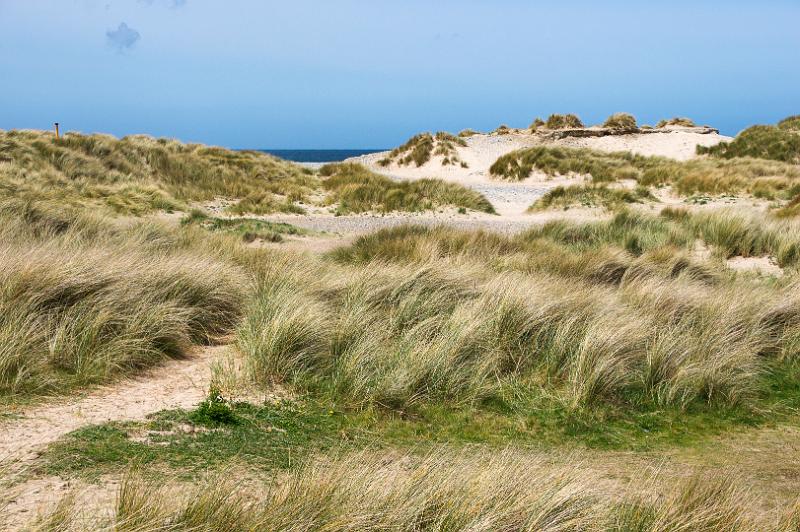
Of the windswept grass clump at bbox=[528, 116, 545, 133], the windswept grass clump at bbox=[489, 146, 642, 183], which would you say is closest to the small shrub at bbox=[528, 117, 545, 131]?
the windswept grass clump at bbox=[528, 116, 545, 133]

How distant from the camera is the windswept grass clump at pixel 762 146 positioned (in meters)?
31.4

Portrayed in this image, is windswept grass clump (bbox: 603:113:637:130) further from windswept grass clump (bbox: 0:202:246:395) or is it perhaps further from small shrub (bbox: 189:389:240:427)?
small shrub (bbox: 189:389:240:427)

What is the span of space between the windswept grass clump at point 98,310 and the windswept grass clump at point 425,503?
6.30ft

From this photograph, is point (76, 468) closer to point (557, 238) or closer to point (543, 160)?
point (557, 238)

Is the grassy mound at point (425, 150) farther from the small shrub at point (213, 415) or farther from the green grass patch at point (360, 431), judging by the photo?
the small shrub at point (213, 415)

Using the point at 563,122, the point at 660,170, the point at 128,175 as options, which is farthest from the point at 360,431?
the point at 563,122

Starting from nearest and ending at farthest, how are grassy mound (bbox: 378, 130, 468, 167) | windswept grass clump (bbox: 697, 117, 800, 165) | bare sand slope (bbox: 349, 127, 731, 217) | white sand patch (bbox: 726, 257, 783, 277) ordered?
white sand patch (bbox: 726, 257, 783, 277) < bare sand slope (bbox: 349, 127, 731, 217) < windswept grass clump (bbox: 697, 117, 800, 165) < grassy mound (bbox: 378, 130, 468, 167)

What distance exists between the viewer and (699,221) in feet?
40.9

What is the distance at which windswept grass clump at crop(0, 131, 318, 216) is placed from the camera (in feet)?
49.5

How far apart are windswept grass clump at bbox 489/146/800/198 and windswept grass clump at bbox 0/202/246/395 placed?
16352mm

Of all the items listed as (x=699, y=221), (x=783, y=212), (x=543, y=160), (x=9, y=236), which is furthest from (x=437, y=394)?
(x=543, y=160)

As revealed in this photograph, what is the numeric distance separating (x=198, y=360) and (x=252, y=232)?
6.48 m

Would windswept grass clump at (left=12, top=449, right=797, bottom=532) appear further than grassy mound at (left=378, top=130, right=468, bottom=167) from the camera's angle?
No

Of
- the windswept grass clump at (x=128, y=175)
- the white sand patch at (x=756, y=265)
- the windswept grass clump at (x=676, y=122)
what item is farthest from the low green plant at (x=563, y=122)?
the white sand patch at (x=756, y=265)
